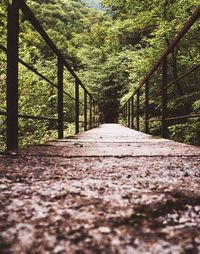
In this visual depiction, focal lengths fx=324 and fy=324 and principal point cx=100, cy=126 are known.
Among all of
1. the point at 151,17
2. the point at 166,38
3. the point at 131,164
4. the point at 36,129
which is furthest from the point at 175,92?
the point at 131,164

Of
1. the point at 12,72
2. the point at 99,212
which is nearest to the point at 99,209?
the point at 99,212

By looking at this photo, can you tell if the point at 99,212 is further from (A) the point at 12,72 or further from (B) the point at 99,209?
(A) the point at 12,72

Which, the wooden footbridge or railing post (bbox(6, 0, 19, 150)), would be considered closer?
the wooden footbridge

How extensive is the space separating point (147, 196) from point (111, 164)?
23.1 inches

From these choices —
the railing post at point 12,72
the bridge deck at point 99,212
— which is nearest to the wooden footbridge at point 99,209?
the bridge deck at point 99,212

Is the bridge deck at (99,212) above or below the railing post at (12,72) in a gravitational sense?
below

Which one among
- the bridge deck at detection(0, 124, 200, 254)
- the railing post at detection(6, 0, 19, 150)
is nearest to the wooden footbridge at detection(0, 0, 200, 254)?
the bridge deck at detection(0, 124, 200, 254)

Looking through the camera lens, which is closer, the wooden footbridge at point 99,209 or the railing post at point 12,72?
the wooden footbridge at point 99,209

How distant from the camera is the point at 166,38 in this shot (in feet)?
29.7

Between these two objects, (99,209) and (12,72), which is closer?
(99,209)

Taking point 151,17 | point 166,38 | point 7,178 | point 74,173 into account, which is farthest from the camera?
point 151,17

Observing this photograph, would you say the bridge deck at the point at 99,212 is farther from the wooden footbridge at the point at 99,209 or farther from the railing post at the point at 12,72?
the railing post at the point at 12,72

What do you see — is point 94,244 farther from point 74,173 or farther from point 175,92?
point 175,92

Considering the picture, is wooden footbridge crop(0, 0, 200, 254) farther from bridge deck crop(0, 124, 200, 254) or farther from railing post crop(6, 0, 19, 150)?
railing post crop(6, 0, 19, 150)
